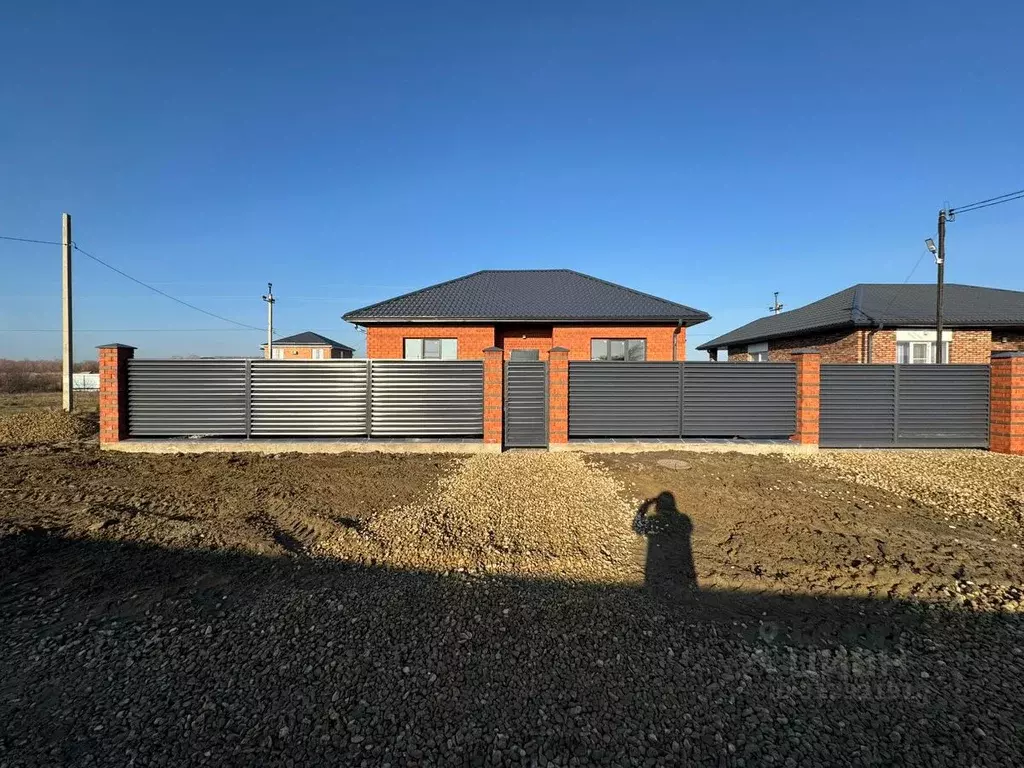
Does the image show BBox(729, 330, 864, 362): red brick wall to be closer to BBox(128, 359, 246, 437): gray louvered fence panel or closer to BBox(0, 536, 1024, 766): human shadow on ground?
BBox(0, 536, 1024, 766): human shadow on ground

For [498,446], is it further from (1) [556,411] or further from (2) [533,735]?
(2) [533,735]

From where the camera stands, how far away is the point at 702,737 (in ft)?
6.73

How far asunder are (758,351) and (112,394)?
24.1 m

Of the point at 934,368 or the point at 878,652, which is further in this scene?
the point at 934,368

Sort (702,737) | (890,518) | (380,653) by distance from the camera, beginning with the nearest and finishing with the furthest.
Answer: (702,737) → (380,653) → (890,518)

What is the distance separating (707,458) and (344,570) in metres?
6.85

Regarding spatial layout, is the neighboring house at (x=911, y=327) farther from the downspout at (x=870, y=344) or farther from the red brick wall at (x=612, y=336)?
the red brick wall at (x=612, y=336)

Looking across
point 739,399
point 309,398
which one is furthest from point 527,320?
point 309,398

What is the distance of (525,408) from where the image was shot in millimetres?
9273

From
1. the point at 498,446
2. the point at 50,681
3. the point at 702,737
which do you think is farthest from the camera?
the point at 498,446

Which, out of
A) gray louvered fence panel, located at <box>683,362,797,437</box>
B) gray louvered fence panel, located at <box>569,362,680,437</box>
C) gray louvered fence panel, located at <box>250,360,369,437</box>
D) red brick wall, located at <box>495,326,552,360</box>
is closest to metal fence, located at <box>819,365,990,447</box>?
gray louvered fence panel, located at <box>683,362,797,437</box>

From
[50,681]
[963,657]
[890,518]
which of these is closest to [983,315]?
[890,518]

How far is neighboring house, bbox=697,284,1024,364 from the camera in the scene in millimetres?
15672

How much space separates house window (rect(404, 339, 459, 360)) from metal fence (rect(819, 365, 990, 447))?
9860 mm
